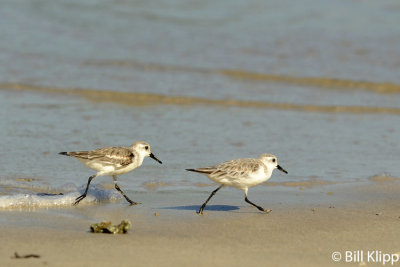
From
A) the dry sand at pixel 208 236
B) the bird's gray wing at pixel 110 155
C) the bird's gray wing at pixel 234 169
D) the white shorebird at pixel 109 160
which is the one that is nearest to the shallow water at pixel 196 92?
the white shorebird at pixel 109 160

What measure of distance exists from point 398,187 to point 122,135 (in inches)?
167

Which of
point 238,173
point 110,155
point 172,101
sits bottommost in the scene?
point 238,173

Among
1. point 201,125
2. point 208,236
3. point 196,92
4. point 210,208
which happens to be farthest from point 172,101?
point 208,236

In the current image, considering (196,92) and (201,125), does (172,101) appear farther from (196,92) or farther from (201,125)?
(201,125)

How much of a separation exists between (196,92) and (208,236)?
26.2 ft

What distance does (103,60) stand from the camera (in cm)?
1642

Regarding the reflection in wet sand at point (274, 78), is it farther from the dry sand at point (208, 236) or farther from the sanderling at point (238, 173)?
the sanderling at point (238, 173)

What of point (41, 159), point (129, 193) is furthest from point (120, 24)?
point (129, 193)

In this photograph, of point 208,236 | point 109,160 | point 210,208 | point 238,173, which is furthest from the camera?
point 109,160

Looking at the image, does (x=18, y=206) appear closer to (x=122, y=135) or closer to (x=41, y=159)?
(x=41, y=159)

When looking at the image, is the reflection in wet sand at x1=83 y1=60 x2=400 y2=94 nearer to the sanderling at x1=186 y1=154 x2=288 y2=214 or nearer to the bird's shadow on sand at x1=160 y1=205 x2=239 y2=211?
the bird's shadow on sand at x1=160 y1=205 x2=239 y2=211

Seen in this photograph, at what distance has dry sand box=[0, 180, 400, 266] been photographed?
550 centimetres

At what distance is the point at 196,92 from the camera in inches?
554

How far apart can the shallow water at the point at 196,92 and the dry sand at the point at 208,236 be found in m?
0.60
